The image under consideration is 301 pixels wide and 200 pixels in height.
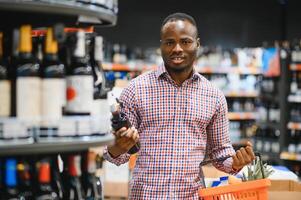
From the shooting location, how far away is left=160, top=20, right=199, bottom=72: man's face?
3.36 metres

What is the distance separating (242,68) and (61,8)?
7.44 m

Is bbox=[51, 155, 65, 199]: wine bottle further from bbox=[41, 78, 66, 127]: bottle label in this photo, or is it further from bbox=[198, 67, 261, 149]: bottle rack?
bbox=[198, 67, 261, 149]: bottle rack

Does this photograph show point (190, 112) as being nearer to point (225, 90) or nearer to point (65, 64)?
point (65, 64)

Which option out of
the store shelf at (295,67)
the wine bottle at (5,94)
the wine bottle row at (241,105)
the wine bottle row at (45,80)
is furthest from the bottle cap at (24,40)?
the wine bottle row at (241,105)

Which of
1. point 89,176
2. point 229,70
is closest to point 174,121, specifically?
point 89,176

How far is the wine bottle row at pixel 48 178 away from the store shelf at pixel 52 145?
0.14 m

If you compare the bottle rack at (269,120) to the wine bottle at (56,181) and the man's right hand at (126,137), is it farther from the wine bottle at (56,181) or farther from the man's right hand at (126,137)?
the wine bottle at (56,181)

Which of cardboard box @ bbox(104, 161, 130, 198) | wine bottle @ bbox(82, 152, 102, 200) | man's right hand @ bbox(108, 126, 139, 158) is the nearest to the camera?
wine bottle @ bbox(82, 152, 102, 200)

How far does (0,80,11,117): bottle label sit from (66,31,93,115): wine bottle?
0.80 ft

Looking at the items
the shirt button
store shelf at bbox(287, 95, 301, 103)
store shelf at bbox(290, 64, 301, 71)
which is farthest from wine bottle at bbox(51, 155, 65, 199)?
store shelf at bbox(290, 64, 301, 71)

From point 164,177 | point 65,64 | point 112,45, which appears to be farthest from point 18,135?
point 112,45

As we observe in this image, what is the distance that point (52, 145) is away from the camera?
2.18 meters

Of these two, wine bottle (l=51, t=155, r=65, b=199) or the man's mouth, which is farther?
the man's mouth

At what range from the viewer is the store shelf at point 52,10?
6.97ft
